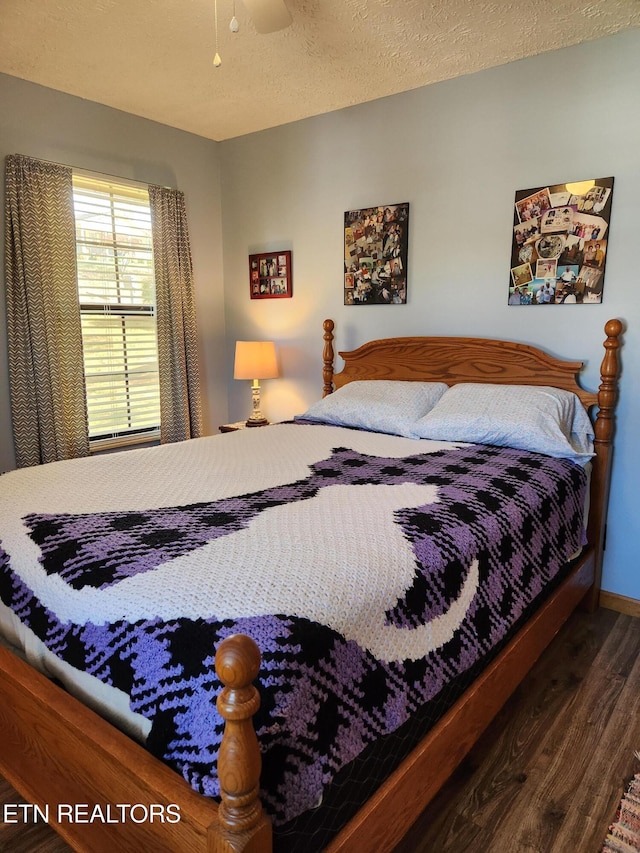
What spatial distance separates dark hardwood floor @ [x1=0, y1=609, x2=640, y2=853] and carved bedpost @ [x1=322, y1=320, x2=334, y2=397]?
A: 190 centimetres

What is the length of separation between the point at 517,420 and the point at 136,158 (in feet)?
8.97

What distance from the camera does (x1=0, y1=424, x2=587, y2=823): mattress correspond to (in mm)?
965

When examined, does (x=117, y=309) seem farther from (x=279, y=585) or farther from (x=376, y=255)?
(x=279, y=585)

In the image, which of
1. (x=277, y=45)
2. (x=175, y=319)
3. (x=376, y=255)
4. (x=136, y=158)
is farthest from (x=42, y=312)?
(x=376, y=255)

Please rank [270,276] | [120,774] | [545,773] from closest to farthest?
[120,774] → [545,773] → [270,276]

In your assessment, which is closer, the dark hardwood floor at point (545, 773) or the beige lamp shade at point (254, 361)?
the dark hardwood floor at point (545, 773)

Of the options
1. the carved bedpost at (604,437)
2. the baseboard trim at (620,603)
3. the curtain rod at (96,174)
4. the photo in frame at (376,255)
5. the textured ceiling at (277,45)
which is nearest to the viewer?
the textured ceiling at (277,45)

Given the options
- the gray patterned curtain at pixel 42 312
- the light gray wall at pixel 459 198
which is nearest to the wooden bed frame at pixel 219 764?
the light gray wall at pixel 459 198

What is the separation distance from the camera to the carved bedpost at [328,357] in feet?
11.1

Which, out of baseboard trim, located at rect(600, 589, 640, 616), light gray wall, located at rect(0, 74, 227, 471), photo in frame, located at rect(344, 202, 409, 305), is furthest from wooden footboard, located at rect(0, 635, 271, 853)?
photo in frame, located at rect(344, 202, 409, 305)

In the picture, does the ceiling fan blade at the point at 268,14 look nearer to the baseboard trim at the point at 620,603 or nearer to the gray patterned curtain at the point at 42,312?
the gray patterned curtain at the point at 42,312

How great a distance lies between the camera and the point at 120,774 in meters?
1.01

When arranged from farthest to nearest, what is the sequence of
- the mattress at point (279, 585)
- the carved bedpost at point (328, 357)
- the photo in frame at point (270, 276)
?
the photo in frame at point (270, 276) → the carved bedpost at point (328, 357) → the mattress at point (279, 585)

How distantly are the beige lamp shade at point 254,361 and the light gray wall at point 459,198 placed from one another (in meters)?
0.19
